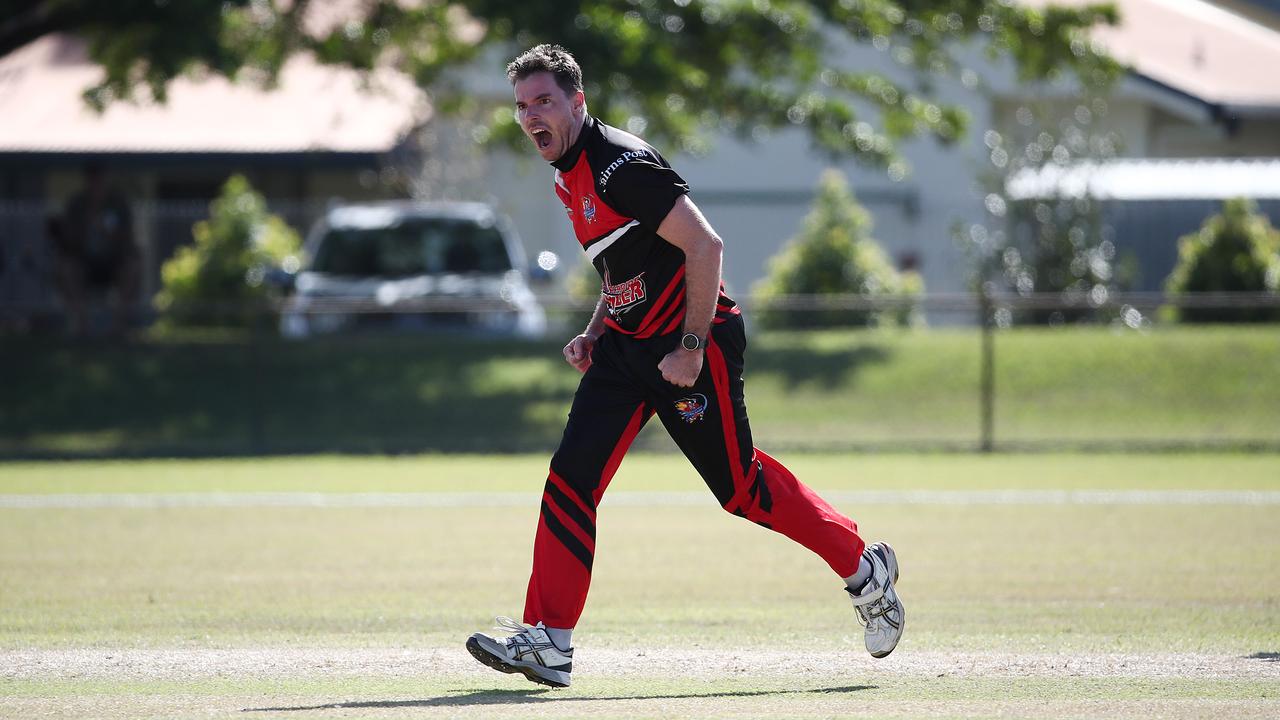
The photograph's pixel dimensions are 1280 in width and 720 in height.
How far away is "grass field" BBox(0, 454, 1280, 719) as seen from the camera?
18.4 feet

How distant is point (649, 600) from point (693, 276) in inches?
104

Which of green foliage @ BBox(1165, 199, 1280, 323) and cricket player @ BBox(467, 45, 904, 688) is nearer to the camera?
cricket player @ BBox(467, 45, 904, 688)

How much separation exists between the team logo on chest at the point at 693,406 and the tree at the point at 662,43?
504 inches

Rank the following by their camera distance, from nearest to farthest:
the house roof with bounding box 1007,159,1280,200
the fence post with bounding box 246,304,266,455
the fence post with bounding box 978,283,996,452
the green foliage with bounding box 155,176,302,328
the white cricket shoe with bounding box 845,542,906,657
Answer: the white cricket shoe with bounding box 845,542,906,657 → the fence post with bounding box 978,283,996,452 → the fence post with bounding box 246,304,266,455 → the green foliage with bounding box 155,176,302,328 → the house roof with bounding box 1007,159,1280,200

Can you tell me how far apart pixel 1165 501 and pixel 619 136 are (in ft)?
24.9

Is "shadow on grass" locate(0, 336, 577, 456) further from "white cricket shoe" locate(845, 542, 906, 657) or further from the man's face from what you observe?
the man's face

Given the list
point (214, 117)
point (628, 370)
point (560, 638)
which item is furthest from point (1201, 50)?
point (560, 638)

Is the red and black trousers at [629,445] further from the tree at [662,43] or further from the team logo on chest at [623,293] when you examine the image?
the tree at [662,43]

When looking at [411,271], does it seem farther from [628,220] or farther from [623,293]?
[628,220]

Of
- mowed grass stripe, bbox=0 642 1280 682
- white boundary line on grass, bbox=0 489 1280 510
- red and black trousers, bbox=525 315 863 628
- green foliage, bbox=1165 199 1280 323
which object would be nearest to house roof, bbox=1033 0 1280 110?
green foliage, bbox=1165 199 1280 323

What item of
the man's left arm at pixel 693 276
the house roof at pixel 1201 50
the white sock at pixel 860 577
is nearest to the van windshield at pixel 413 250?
the house roof at pixel 1201 50

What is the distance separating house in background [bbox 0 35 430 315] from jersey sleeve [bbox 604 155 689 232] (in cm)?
2045

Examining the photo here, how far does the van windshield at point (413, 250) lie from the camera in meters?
19.3

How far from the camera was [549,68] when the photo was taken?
18.9 feet
